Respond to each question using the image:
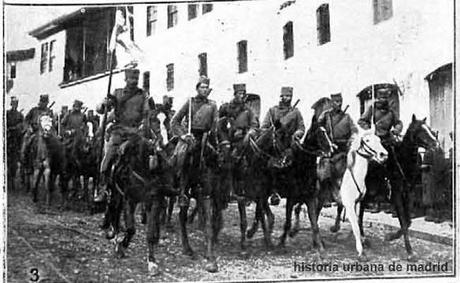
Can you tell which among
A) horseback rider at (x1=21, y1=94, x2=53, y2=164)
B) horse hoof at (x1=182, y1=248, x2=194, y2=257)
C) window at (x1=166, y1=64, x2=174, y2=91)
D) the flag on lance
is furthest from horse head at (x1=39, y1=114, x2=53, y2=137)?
horse hoof at (x1=182, y1=248, x2=194, y2=257)

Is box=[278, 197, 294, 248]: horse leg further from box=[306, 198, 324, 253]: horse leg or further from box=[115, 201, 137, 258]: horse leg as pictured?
box=[115, 201, 137, 258]: horse leg

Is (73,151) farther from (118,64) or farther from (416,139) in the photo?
(416,139)

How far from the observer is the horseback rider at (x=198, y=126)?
6387 millimetres

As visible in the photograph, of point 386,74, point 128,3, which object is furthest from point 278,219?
point 128,3

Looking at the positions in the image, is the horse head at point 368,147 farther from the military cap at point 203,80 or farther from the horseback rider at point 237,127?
the military cap at point 203,80

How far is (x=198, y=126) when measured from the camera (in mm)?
6422

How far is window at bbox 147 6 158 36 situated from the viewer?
6.42 m

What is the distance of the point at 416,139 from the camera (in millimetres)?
6613

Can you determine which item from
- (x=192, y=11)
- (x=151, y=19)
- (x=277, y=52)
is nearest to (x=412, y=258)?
(x=277, y=52)

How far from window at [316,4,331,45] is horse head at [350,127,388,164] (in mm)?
840

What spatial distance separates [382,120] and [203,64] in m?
1.63

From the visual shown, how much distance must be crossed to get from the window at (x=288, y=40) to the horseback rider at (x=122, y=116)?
4.19 feet

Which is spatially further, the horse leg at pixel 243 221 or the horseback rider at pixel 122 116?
the horse leg at pixel 243 221

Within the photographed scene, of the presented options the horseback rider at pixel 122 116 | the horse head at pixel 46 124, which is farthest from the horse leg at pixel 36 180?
the horseback rider at pixel 122 116
